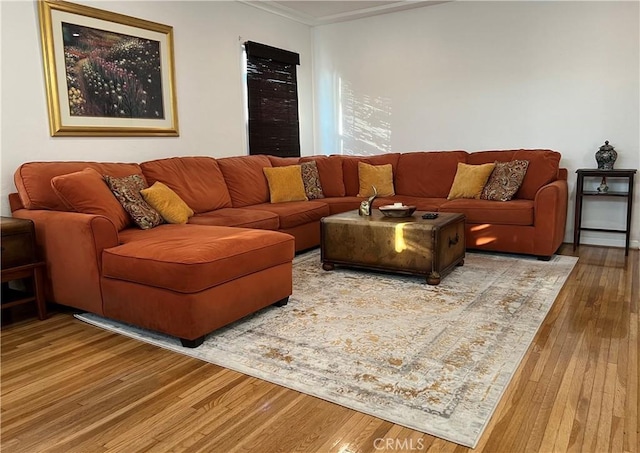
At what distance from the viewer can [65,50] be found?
11.3 ft

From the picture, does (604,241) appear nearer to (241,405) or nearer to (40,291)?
(241,405)

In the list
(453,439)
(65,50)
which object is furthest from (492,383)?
(65,50)

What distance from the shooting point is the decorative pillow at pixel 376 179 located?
5.00m

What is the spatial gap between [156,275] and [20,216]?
4.08ft

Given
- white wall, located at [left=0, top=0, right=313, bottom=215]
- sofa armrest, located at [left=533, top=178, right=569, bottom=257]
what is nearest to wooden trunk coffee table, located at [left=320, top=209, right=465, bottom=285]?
sofa armrest, located at [left=533, top=178, right=569, bottom=257]

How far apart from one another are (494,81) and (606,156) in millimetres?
1349

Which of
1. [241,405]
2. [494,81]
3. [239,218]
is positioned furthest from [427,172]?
[241,405]

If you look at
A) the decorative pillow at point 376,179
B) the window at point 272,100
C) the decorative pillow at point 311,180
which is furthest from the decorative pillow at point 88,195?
the decorative pillow at point 376,179

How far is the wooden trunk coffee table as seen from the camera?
333 centimetres

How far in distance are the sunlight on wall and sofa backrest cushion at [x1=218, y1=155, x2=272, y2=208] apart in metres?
1.64

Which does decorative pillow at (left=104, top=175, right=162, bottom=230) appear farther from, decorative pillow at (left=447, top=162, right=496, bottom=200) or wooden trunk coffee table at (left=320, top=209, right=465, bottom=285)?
decorative pillow at (left=447, top=162, right=496, bottom=200)

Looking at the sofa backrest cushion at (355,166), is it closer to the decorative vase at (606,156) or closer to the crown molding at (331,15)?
the crown molding at (331,15)

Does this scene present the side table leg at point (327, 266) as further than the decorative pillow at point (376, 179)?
No

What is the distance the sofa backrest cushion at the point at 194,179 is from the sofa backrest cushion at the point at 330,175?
118 cm
